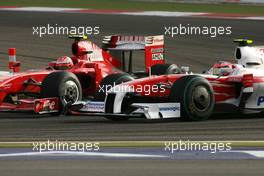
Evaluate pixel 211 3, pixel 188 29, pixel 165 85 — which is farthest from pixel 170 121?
pixel 211 3

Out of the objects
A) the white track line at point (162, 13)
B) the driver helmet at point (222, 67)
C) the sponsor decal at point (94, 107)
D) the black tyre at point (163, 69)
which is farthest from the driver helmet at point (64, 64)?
the white track line at point (162, 13)

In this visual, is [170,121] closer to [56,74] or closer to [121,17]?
[56,74]

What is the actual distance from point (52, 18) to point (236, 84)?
711 inches

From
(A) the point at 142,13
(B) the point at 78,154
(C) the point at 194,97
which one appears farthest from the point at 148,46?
(A) the point at 142,13

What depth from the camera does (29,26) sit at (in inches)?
1148

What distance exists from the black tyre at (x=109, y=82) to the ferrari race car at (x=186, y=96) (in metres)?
0.46

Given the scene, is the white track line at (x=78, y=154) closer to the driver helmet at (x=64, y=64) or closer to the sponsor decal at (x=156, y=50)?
the driver helmet at (x=64, y=64)

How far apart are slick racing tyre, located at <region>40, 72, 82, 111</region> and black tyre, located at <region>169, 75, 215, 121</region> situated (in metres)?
2.34

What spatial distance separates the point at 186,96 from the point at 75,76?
110 inches

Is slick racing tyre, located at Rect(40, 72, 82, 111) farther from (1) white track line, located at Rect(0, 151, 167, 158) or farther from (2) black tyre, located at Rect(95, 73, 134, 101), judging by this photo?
(1) white track line, located at Rect(0, 151, 167, 158)

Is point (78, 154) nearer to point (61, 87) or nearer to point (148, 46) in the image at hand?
point (61, 87)

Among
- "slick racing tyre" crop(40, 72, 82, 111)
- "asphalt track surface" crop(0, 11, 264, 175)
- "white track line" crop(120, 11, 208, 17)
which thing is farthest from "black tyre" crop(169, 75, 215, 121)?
"white track line" crop(120, 11, 208, 17)

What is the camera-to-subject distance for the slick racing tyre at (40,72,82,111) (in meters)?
14.0

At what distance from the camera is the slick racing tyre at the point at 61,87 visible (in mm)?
14016
